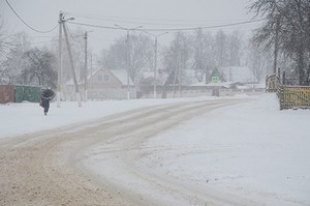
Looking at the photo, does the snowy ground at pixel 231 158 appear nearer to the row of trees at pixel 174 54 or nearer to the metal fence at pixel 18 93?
the metal fence at pixel 18 93

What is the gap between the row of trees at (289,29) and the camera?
29188 mm

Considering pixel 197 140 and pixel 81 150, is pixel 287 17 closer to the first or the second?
pixel 197 140

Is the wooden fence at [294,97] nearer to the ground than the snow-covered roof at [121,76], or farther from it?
nearer to the ground

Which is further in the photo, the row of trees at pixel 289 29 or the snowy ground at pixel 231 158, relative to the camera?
the row of trees at pixel 289 29

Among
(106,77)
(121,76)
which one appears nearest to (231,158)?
(106,77)

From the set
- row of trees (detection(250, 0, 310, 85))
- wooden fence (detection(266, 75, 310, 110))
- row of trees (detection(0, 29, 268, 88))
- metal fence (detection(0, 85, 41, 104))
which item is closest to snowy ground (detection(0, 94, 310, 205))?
wooden fence (detection(266, 75, 310, 110))

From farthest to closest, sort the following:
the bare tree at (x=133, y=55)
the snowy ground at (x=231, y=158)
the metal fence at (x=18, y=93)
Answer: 1. the bare tree at (x=133, y=55)
2. the metal fence at (x=18, y=93)
3. the snowy ground at (x=231, y=158)

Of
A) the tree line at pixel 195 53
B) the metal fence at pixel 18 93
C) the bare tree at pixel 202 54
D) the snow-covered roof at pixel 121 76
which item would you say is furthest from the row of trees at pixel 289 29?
the bare tree at pixel 202 54

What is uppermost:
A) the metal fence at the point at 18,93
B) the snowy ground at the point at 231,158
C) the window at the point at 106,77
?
the window at the point at 106,77

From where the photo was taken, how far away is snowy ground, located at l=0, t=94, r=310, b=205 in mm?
8758

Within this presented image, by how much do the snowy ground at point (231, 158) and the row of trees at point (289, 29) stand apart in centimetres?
978

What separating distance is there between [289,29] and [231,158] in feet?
67.7

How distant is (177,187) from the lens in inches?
349

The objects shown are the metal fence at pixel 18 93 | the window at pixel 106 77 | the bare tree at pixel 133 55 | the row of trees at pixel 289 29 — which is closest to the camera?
the row of trees at pixel 289 29
